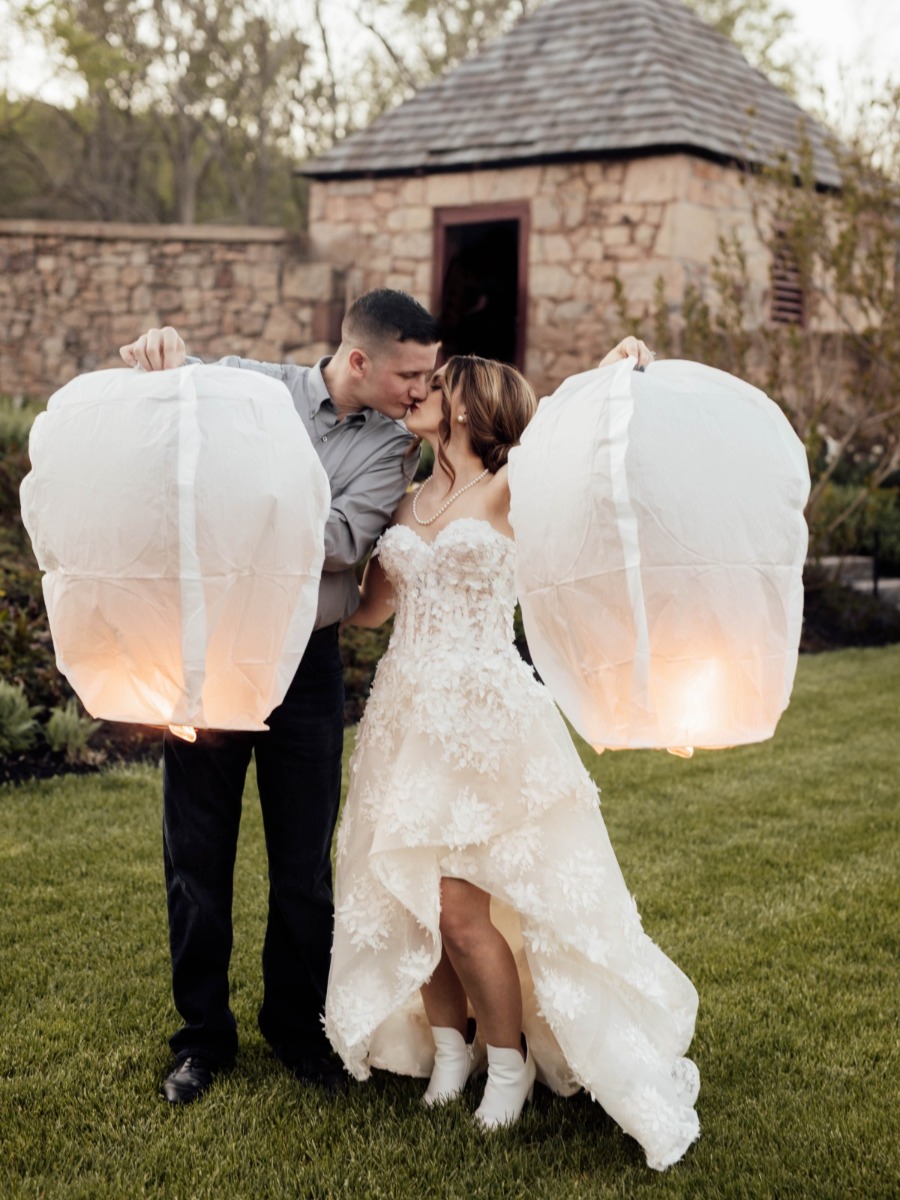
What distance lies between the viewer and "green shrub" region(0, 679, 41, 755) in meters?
5.69

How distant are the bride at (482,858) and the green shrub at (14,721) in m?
3.13

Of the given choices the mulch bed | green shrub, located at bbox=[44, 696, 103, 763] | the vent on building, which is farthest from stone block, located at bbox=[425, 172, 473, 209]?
green shrub, located at bbox=[44, 696, 103, 763]

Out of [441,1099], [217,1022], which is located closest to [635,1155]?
[441,1099]

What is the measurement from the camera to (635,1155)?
2824 millimetres

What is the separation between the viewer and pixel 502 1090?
292 cm

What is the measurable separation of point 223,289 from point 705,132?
4937mm

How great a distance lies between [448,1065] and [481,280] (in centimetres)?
1139

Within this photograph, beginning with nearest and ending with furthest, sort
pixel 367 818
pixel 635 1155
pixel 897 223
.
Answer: pixel 635 1155, pixel 367 818, pixel 897 223

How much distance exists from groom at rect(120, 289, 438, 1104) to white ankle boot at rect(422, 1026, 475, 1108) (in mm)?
252

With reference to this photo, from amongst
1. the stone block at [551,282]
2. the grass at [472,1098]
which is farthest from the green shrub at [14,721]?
the stone block at [551,282]

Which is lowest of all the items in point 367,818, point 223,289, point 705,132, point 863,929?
point 863,929

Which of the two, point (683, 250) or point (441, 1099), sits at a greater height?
point (683, 250)

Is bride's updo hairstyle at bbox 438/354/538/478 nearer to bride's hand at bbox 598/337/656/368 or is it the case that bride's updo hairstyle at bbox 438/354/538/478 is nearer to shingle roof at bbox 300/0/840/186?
bride's hand at bbox 598/337/656/368

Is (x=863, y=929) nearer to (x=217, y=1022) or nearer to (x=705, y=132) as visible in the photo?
(x=217, y=1022)
